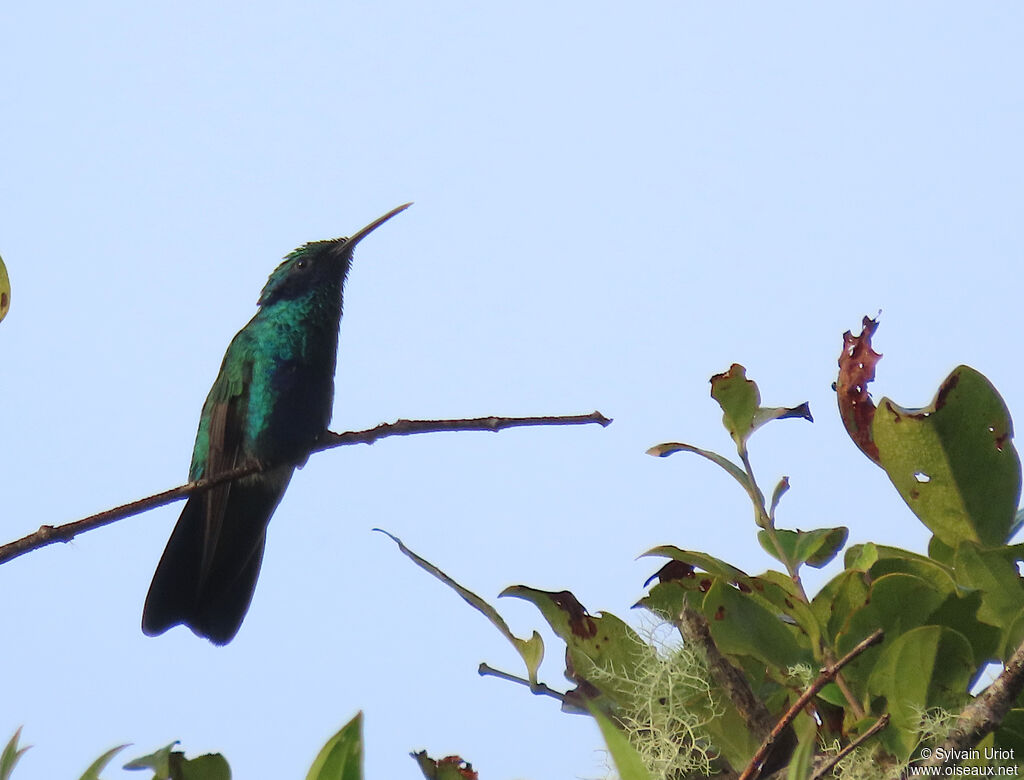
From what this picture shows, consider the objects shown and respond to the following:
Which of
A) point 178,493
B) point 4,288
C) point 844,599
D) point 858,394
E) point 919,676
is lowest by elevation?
point 919,676

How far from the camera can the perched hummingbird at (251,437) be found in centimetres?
464

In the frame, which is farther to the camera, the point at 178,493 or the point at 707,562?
the point at 178,493

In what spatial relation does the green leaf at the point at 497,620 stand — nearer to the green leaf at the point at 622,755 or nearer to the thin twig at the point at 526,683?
the thin twig at the point at 526,683

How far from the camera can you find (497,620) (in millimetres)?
1631

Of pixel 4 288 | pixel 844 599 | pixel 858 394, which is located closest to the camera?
pixel 844 599

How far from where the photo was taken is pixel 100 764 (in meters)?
1.47

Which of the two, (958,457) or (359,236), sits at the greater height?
(359,236)

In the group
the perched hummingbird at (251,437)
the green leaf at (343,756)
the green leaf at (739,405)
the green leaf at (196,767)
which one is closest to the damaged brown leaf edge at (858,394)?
the green leaf at (739,405)

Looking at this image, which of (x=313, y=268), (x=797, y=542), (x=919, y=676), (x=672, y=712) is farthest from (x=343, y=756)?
(x=313, y=268)

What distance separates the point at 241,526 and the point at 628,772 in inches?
159

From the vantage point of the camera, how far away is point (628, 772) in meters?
1.16

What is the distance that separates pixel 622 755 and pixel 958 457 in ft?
2.52

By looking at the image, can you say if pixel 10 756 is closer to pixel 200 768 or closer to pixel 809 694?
pixel 200 768

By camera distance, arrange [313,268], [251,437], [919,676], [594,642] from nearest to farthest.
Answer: [919,676] → [594,642] → [251,437] → [313,268]
